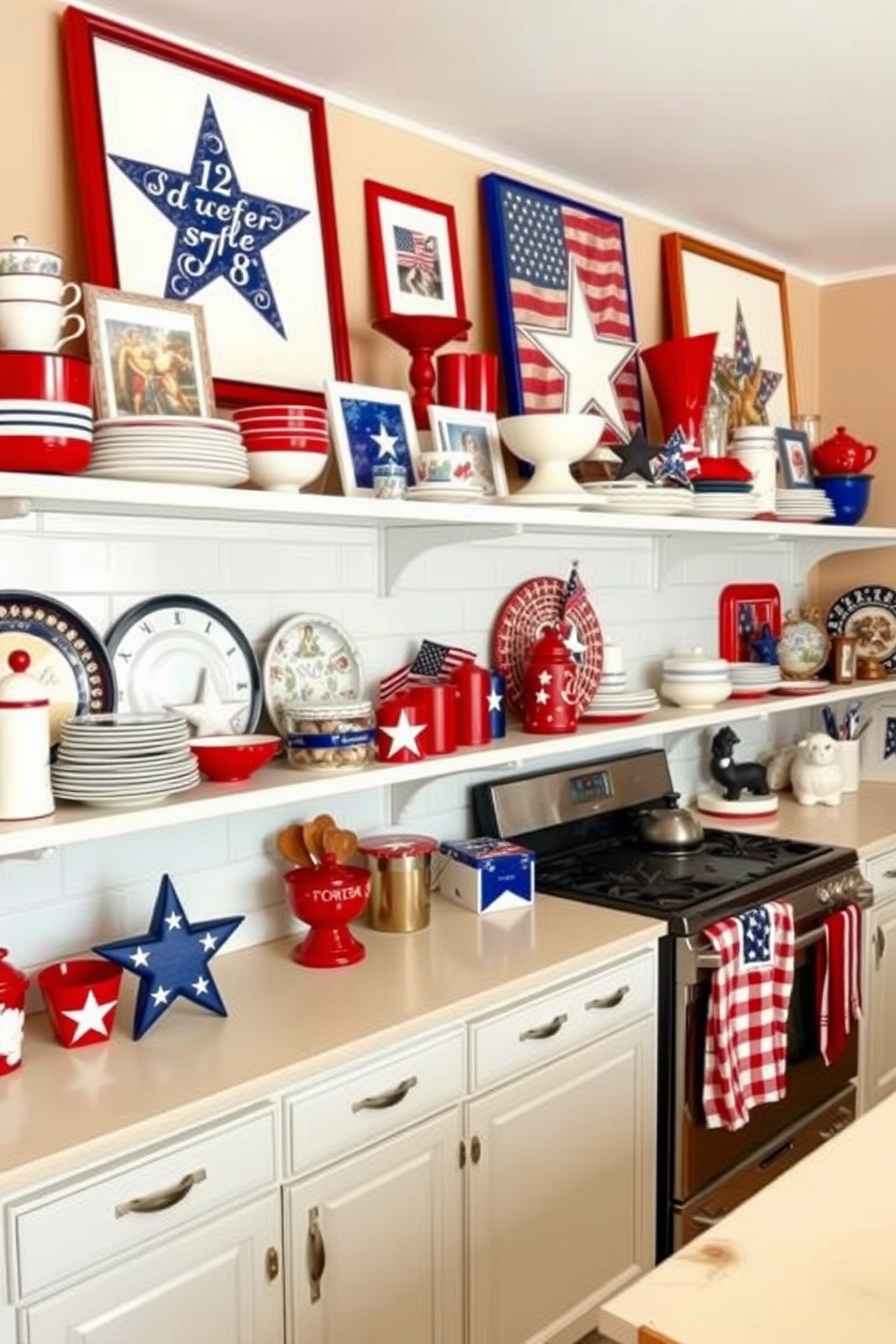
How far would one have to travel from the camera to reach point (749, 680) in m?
3.34

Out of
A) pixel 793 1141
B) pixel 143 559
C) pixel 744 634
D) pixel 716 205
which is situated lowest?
pixel 793 1141

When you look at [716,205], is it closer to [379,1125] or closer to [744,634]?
[744,634]

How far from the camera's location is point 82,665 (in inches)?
79.4

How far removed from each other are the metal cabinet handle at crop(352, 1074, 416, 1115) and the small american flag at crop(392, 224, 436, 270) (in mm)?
1578

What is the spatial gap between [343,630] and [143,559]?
461 millimetres

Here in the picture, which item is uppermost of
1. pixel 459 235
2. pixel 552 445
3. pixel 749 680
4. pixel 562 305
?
pixel 459 235

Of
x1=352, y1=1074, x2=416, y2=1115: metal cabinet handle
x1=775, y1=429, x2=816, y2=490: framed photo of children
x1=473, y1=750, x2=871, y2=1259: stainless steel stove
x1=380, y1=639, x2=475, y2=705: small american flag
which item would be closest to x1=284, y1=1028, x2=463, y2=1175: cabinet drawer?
x1=352, y1=1074, x2=416, y2=1115: metal cabinet handle

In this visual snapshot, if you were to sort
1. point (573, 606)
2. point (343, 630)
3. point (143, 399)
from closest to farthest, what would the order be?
point (143, 399), point (343, 630), point (573, 606)

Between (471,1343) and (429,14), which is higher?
(429,14)

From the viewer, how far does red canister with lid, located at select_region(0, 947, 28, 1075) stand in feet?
5.75

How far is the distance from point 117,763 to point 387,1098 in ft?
2.22

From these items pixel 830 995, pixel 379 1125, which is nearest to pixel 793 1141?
pixel 830 995

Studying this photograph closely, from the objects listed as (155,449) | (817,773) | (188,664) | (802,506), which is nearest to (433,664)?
(188,664)

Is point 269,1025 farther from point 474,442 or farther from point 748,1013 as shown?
point 474,442
